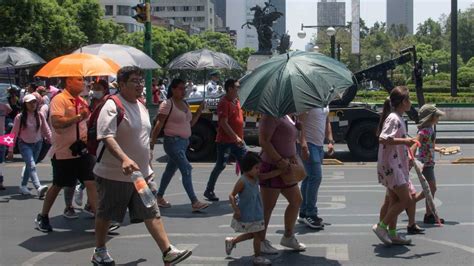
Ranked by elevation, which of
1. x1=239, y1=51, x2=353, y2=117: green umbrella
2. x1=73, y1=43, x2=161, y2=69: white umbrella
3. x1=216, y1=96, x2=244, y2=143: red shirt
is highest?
x1=73, y1=43, x2=161, y2=69: white umbrella

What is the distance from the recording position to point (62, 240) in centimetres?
756

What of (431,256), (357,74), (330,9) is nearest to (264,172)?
(431,256)

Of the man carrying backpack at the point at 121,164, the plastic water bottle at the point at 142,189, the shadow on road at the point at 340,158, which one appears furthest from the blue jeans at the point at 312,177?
the shadow on road at the point at 340,158

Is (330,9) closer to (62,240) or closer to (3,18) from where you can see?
(3,18)

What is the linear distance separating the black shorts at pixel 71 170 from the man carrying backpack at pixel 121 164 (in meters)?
1.71

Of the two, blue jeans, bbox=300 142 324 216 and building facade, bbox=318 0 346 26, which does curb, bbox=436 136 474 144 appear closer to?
blue jeans, bbox=300 142 324 216

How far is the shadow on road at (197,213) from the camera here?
8.95m

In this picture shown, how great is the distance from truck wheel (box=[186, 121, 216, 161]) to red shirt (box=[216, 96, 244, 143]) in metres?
5.01

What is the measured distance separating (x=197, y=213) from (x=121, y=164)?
328 centimetres

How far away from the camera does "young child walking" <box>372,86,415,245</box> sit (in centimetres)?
681

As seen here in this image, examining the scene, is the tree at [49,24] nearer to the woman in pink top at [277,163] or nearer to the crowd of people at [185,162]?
the crowd of people at [185,162]

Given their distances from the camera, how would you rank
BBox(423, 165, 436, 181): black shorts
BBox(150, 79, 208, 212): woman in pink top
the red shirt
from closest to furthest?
BBox(423, 165, 436, 181): black shorts, BBox(150, 79, 208, 212): woman in pink top, the red shirt

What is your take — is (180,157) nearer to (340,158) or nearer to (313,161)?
(313,161)

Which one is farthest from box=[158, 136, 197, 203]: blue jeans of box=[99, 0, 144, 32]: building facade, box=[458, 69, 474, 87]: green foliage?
box=[99, 0, 144, 32]: building facade
